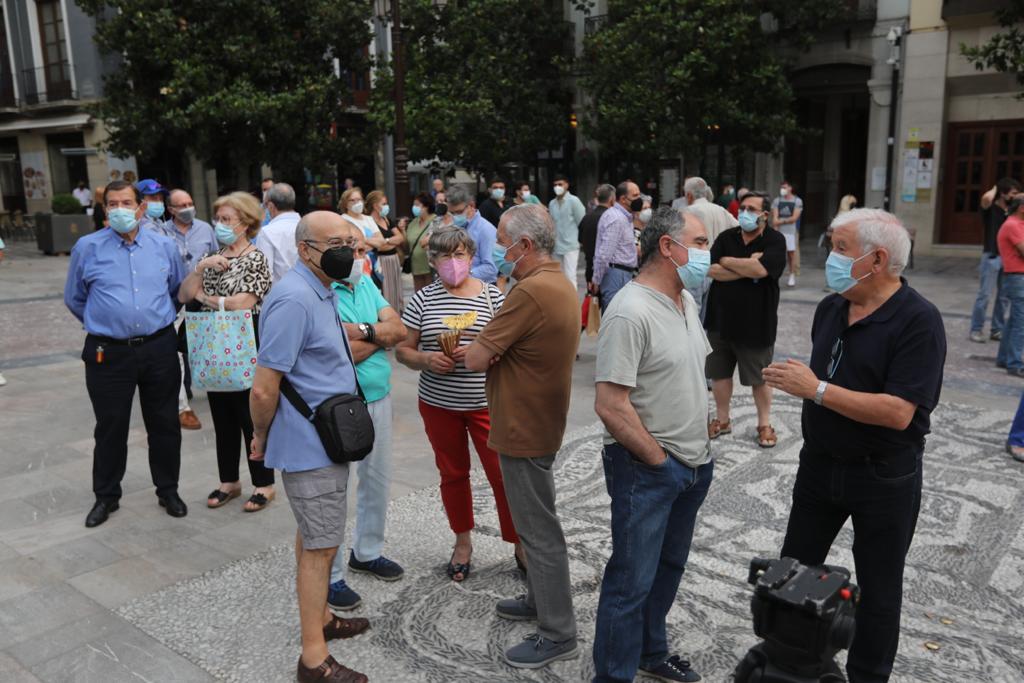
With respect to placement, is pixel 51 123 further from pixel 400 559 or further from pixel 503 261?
pixel 503 261

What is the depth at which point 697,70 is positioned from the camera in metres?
18.3

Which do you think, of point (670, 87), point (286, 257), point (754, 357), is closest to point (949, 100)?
point (670, 87)

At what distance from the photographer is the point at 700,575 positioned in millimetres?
4215

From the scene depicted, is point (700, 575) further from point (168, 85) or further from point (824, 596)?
point (168, 85)

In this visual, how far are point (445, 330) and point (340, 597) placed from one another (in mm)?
1338

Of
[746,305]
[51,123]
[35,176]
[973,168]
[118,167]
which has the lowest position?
[746,305]

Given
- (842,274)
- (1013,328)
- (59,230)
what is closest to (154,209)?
(842,274)

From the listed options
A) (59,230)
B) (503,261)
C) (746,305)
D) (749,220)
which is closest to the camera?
(503,261)

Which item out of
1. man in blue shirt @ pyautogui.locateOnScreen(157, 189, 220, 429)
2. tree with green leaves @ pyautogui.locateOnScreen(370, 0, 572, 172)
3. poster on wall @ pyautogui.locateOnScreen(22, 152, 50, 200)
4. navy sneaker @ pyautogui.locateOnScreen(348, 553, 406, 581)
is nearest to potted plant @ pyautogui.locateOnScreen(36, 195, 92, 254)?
tree with green leaves @ pyautogui.locateOnScreen(370, 0, 572, 172)

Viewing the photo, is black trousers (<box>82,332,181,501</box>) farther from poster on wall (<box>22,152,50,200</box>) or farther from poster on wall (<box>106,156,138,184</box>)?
poster on wall (<box>22,152,50,200</box>)

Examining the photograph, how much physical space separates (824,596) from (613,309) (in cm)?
136

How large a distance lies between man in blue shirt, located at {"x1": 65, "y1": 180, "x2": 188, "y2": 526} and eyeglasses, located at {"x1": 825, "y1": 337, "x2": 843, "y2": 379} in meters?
3.71

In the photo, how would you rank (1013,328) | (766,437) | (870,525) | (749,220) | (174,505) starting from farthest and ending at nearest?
1. (1013,328)
2. (766,437)
3. (749,220)
4. (174,505)
5. (870,525)

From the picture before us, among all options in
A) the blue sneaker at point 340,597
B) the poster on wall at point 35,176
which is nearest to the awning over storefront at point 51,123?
the poster on wall at point 35,176
